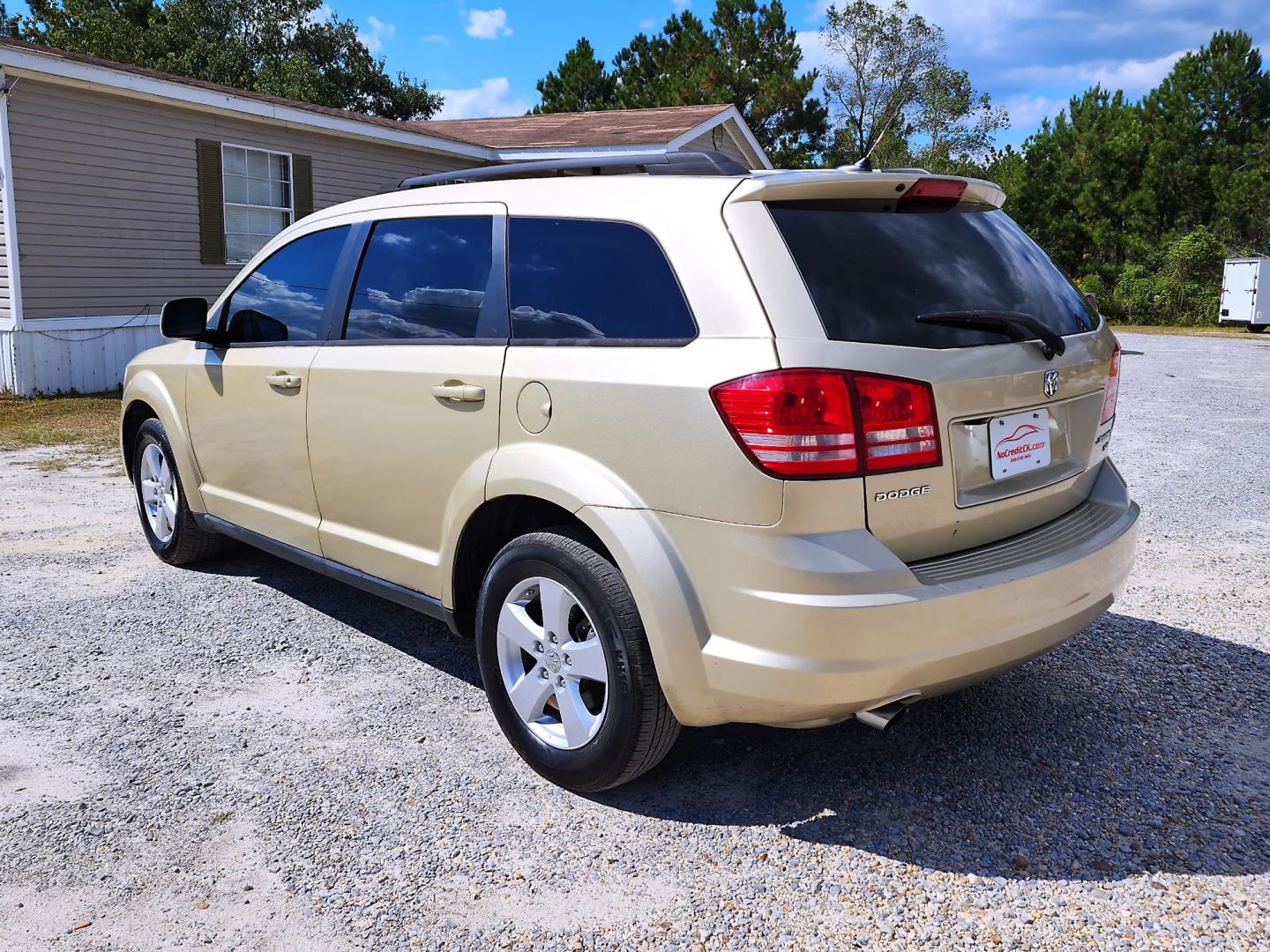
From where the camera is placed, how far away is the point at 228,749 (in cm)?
338

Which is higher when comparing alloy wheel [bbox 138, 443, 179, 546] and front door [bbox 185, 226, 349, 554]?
front door [bbox 185, 226, 349, 554]

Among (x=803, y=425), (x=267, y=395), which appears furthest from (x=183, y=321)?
(x=803, y=425)

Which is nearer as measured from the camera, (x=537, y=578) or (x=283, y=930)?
(x=283, y=930)

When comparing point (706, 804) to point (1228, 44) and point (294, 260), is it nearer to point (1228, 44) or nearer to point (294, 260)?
point (294, 260)

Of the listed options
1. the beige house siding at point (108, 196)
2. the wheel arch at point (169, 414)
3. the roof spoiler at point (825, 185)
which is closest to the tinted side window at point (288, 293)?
the wheel arch at point (169, 414)

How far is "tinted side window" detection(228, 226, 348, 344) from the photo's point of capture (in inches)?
163

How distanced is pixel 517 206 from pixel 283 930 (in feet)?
7.17

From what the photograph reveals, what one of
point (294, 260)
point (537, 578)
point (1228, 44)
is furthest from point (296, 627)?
point (1228, 44)

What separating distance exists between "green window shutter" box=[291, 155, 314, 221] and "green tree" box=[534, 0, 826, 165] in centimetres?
2609

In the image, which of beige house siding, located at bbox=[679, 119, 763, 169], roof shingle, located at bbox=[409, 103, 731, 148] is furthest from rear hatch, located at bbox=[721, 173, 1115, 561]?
beige house siding, located at bbox=[679, 119, 763, 169]

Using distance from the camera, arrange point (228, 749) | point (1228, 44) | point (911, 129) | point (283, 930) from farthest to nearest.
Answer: point (911, 129), point (1228, 44), point (228, 749), point (283, 930)

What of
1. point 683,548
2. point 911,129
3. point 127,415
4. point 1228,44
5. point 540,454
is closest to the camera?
point 683,548

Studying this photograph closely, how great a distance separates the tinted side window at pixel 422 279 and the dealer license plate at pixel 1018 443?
1.49 m

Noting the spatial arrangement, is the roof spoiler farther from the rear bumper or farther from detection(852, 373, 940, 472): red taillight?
the rear bumper
